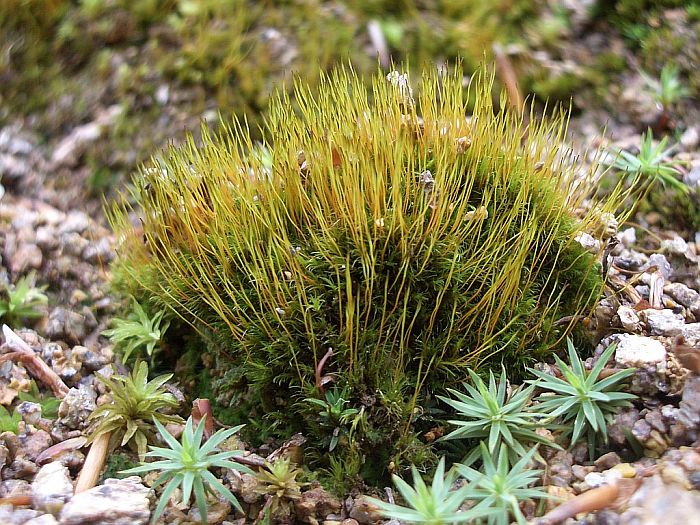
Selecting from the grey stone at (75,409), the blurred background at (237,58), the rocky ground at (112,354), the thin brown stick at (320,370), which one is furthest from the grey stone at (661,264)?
the grey stone at (75,409)

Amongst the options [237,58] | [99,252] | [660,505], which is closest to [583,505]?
[660,505]

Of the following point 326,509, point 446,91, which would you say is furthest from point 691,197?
point 326,509

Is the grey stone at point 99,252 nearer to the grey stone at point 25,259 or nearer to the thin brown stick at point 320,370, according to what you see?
the grey stone at point 25,259

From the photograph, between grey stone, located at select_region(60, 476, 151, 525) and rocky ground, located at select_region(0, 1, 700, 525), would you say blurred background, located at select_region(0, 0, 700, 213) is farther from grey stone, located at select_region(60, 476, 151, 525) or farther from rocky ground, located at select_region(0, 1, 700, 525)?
grey stone, located at select_region(60, 476, 151, 525)

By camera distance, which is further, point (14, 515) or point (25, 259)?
point (25, 259)

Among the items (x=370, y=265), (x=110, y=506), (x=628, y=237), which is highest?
(x=370, y=265)

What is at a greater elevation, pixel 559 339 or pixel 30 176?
pixel 30 176

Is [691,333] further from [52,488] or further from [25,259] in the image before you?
[25,259]

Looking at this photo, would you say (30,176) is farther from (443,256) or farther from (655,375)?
(655,375)
